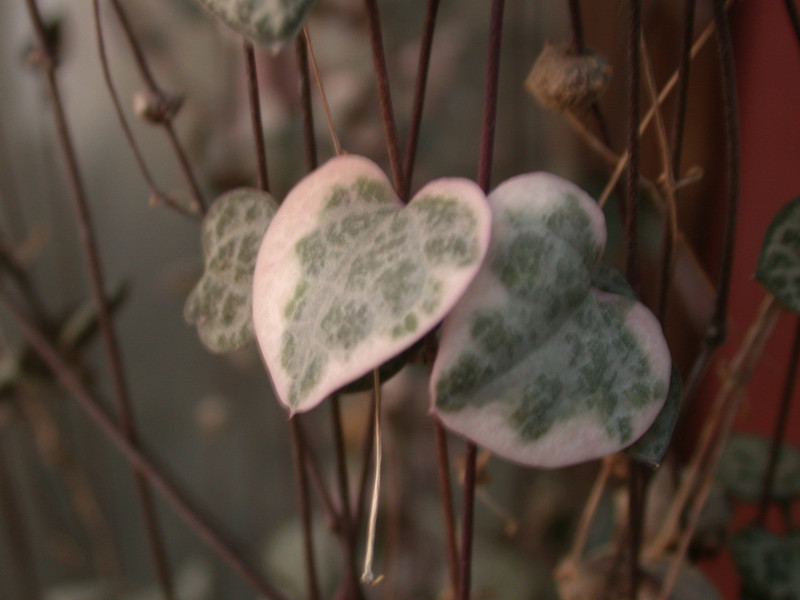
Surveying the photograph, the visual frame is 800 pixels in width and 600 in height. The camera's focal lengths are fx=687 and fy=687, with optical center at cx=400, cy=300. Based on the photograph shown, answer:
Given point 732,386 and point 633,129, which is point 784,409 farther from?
point 633,129

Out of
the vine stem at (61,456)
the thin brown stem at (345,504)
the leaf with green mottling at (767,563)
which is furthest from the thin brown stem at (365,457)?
the vine stem at (61,456)

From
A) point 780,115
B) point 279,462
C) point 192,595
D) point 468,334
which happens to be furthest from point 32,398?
point 780,115

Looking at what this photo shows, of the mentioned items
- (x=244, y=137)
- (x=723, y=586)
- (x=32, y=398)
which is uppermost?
(x=244, y=137)

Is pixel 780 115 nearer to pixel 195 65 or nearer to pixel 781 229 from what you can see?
pixel 781 229

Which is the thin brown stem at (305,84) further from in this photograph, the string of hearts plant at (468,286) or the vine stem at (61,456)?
the vine stem at (61,456)

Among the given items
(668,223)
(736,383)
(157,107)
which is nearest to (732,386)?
(736,383)
